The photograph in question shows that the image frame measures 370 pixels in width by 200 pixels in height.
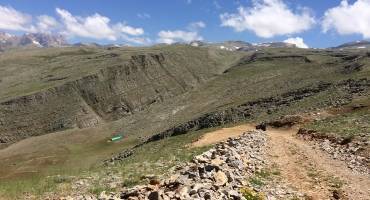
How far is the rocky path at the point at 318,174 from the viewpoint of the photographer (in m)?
22.3

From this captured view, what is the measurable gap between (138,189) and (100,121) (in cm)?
13375

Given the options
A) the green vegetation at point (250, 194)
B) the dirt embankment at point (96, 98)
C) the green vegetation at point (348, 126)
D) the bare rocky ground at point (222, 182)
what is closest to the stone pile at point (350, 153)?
the green vegetation at point (348, 126)

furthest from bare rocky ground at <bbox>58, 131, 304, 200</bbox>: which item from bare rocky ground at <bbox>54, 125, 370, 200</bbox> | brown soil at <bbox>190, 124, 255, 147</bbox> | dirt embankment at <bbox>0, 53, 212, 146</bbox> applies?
dirt embankment at <bbox>0, 53, 212, 146</bbox>

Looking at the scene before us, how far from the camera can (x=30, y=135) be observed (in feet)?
430

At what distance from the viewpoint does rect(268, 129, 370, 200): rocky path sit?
73.0ft

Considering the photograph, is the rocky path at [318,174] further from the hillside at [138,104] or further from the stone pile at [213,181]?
the hillside at [138,104]

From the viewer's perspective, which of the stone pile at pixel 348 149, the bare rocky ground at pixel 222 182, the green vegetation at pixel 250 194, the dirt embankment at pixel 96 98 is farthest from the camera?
the dirt embankment at pixel 96 98

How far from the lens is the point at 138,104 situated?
16300cm

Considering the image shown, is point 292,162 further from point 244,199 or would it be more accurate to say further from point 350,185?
point 244,199

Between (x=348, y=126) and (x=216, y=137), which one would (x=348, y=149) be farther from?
(x=216, y=137)

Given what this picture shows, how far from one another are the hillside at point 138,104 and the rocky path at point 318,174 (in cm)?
717

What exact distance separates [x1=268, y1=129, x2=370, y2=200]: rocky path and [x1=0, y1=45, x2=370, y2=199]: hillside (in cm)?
717

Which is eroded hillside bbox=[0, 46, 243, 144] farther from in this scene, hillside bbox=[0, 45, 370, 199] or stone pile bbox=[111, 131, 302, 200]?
stone pile bbox=[111, 131, 302, 200]

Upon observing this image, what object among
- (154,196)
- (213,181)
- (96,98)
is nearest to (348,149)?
(213,181)
